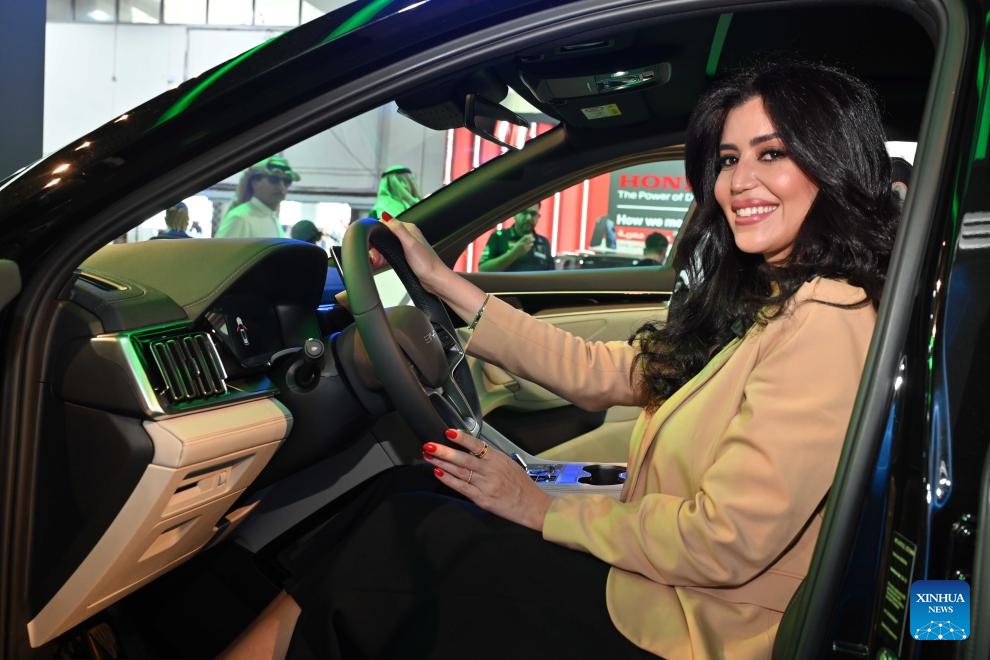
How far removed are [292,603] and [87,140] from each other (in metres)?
0.73

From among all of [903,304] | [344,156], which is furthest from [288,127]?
[344,156]

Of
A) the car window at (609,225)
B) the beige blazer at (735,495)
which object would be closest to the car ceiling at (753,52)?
the beige blazer at (735,495)

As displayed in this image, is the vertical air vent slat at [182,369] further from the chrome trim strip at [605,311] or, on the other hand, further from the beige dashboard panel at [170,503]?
the chrome trim strip at [605,311]

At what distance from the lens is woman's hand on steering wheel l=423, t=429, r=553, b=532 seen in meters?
1.30

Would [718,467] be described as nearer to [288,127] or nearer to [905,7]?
[905,7]

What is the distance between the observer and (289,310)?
5.39 feet

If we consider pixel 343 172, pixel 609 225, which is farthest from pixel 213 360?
pixel 343 172

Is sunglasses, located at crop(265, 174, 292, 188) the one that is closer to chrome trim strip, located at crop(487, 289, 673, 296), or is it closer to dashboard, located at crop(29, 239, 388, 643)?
chrome trim strip, located at crop(487, 289, 673, 296)

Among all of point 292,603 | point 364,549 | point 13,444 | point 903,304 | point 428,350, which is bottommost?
point 292,603

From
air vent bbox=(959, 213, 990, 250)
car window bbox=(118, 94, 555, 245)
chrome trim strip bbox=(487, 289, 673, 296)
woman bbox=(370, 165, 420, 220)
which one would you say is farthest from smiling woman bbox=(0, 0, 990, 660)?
car window bbox=(118, 94, 555, 245)

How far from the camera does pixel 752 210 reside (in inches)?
50.2

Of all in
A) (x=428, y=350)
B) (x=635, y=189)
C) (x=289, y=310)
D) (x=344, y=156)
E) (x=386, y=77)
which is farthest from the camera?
(x=344, y=156)

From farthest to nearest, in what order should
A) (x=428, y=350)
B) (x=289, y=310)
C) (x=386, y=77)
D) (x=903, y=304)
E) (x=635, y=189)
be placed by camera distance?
(x=635, y=189), (x=289, y=310), (x=428, y=350), (x=386, y=77), (x=903, y=304)

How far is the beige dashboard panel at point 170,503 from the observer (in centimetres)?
119
